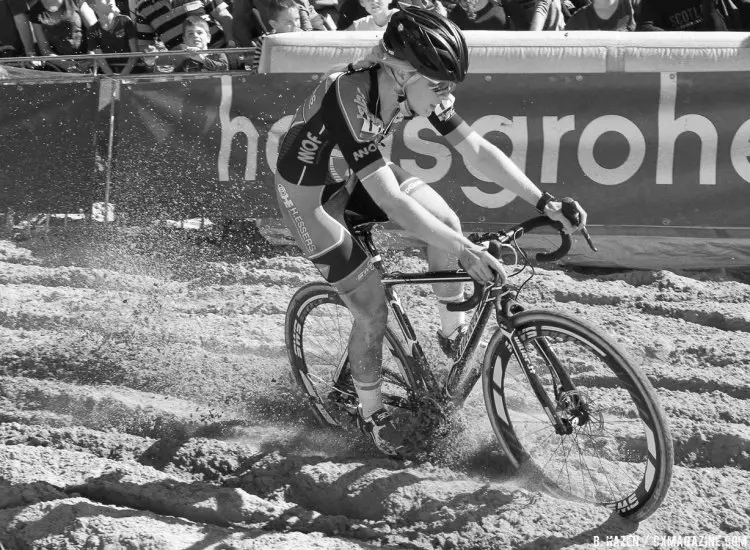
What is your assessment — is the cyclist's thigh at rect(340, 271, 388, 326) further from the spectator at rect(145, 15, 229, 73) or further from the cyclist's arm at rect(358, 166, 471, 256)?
the spectator at rect(145, 15, 229, 73)

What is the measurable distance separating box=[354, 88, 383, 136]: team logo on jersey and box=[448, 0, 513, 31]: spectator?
17.2ft

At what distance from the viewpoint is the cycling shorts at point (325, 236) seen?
173 inches

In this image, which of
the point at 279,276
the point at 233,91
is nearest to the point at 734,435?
the point at 279,276

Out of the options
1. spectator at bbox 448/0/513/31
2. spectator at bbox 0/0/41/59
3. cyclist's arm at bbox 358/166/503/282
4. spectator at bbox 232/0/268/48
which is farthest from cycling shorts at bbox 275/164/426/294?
spectator at bbox 0/0/41/59

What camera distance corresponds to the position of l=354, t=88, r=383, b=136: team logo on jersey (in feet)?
13.2

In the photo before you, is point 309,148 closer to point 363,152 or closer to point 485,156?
point 363,152

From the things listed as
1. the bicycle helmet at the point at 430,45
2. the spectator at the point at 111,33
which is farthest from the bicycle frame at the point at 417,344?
the spectator at the point at 111,33

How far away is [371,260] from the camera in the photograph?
453 cm

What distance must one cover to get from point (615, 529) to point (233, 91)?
17.4ft

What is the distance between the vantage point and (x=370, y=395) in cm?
464

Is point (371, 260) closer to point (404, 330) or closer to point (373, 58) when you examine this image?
point (404, 330)

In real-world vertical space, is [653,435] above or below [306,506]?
above

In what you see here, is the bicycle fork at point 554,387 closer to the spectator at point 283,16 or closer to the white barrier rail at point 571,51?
the white barrier rail at point 571,51

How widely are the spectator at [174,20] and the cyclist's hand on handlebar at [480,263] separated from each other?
6.57 metres
